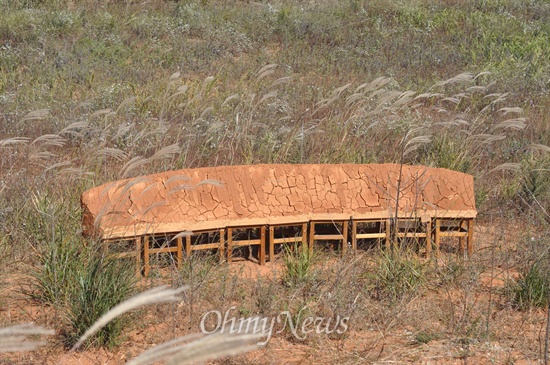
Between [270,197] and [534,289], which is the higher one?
[270,197]

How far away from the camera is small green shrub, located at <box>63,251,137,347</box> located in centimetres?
548

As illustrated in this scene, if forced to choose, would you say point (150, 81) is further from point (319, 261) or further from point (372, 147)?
point (319, 261)

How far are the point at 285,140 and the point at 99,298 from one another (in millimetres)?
4923

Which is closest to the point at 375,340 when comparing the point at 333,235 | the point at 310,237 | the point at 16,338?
the point at 310,237

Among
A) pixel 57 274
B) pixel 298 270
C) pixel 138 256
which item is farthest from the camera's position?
pixel 298 270

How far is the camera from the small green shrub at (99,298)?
5.48 m

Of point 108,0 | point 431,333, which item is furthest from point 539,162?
point 108,0

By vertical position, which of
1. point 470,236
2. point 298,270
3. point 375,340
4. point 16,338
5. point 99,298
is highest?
point 16,338

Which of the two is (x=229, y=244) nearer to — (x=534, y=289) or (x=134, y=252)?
(x=134, y=252)

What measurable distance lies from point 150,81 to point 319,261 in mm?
6554

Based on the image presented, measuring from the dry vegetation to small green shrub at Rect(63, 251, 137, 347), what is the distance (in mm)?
15

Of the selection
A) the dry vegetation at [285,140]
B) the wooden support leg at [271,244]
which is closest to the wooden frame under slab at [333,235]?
the dry vegetation at [285,140]

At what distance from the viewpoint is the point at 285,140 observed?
395 inches

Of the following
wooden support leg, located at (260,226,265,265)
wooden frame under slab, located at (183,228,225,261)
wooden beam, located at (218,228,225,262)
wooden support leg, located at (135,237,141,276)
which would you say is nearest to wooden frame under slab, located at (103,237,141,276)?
wooden support leg, located at (135,237,141,276)
